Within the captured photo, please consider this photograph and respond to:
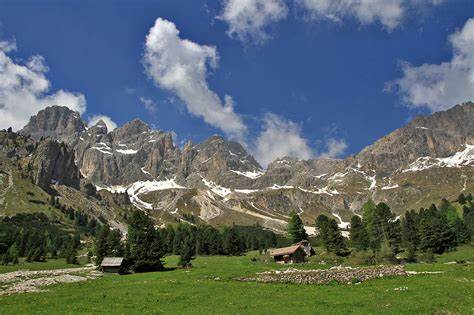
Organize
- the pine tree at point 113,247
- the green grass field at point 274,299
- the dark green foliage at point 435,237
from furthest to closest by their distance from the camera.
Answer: the pine tree at point 113,247, the dark green foliage at point 435,237, the green grass field at point 274,299

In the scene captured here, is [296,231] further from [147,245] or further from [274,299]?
[274,299]

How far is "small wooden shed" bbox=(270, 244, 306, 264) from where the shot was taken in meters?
94.8

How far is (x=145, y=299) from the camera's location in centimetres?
3706

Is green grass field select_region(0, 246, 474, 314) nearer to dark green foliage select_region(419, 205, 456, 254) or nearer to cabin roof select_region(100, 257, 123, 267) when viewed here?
cabin roof select_region(100, 257, 123, 267)

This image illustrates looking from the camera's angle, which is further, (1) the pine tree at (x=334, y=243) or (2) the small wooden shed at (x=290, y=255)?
(1) the pine tree at (x=334, y=243)

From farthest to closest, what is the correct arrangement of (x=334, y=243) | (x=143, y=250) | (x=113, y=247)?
(x=113, y=247)
(x=334, y=243)
(x=143, y=250)

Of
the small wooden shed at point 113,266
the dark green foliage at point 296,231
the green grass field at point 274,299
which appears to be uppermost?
the dark green foliage at point 296,231

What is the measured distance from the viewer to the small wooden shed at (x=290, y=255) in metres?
94.8

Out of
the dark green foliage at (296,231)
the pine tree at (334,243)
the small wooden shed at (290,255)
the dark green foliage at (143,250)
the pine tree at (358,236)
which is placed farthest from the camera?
the pine tree at (358,236)

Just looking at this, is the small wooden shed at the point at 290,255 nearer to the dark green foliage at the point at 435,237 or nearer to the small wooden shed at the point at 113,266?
the dark green foliage at the point at 435,237

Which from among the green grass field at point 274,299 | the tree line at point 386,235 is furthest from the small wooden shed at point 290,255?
the green grass field at point 274,299

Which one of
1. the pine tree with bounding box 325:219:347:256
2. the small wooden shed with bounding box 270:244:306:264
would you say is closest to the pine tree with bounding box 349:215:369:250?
the pine tree with bounding box 325:219:347:256

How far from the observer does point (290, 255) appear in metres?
95.2

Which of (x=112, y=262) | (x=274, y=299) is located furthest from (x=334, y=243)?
(x=274, y=299)
